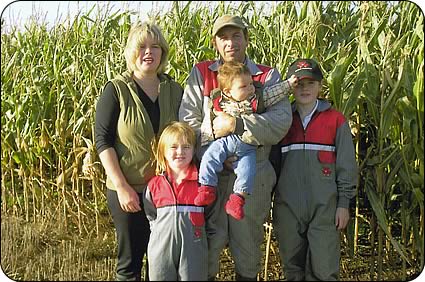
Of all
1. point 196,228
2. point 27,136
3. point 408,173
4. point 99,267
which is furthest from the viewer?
point 27,136

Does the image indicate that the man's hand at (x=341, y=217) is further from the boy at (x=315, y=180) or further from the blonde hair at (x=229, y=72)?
the blonde hair at (x=229, y=72)

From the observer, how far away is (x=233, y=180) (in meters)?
3.26

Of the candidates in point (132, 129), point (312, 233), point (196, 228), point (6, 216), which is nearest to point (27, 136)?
point (6, 216)

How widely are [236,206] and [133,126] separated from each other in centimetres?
75

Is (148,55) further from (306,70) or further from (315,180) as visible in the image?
(315,180)

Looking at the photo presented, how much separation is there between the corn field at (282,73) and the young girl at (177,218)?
1204mm

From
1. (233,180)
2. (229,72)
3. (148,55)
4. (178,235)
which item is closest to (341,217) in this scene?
(233,180)

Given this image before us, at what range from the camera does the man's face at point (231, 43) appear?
334 cm

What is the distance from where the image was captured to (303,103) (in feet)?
11.3

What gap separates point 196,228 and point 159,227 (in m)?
0.21

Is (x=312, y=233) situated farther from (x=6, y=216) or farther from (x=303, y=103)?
(x=6, y=216)

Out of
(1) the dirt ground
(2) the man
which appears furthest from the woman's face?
(1) the dirt ground

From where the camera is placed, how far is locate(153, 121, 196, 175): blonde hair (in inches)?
127

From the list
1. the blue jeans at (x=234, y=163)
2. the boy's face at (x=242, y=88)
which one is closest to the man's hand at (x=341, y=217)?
the blue jeans at (x=234, y=163)
